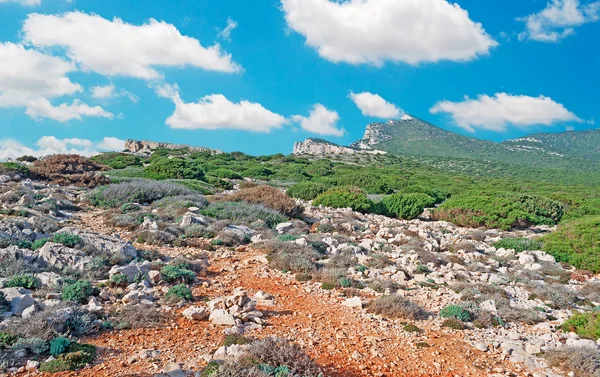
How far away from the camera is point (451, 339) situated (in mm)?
7148

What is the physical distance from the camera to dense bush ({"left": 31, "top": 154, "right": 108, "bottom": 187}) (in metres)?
22.7

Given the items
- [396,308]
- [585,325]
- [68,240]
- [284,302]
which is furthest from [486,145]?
[68,240]

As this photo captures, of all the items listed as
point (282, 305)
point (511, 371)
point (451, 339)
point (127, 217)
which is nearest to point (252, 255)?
point (282, 305)

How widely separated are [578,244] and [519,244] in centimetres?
184

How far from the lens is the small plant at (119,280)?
796 centimetres

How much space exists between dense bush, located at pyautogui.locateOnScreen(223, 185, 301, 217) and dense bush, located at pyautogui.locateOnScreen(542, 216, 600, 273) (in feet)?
32.4

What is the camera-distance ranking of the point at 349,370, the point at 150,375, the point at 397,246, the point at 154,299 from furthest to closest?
the point at 397,246 → the point at 154,299 → the point at 349,370 → the point at 150,375

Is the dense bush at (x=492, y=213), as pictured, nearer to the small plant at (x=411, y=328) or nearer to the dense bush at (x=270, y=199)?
the dense bush at (x=270, y=199)

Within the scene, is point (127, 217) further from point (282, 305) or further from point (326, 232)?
point (282, 305)

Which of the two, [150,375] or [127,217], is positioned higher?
[127,217]

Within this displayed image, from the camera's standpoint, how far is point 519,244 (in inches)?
584

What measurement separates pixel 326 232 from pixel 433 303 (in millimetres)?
7059

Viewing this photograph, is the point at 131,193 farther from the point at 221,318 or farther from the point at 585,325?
the point at 585,325

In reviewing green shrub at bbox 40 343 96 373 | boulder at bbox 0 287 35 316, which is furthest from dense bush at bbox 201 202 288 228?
green shrub at bbox 40 343 96 373
